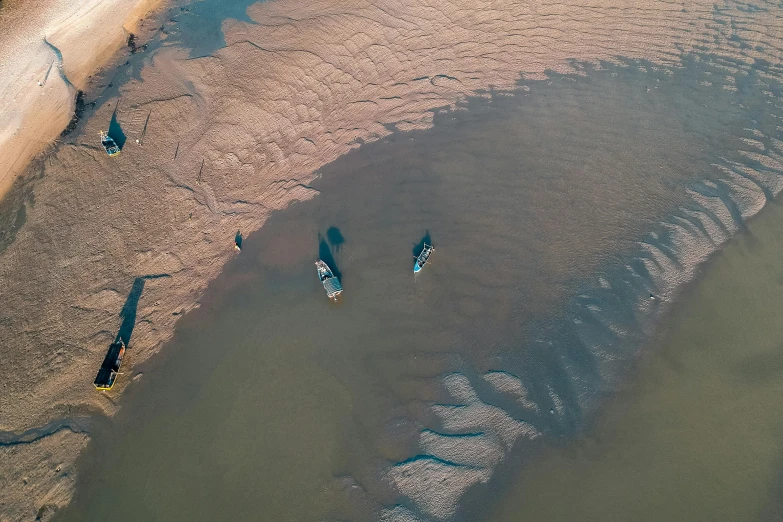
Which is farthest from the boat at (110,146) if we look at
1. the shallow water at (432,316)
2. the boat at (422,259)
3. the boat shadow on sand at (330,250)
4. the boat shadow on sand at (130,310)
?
the boat at (422,259)

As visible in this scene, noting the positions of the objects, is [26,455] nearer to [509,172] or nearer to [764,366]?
[509,172]

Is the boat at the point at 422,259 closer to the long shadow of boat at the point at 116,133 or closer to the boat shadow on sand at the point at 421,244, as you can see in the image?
the boat shadow on sand at the point at 421,244

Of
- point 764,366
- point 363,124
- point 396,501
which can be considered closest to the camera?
A: point 396,501

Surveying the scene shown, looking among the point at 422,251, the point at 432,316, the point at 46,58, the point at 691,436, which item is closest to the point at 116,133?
the point at 46,58

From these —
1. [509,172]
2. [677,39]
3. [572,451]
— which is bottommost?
[572,451]

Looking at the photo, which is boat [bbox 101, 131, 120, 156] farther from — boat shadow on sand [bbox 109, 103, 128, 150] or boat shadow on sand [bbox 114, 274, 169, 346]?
boat shadow on sand [bbox 114, 274, 169, 346]

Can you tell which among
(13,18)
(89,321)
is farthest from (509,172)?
(13,18)

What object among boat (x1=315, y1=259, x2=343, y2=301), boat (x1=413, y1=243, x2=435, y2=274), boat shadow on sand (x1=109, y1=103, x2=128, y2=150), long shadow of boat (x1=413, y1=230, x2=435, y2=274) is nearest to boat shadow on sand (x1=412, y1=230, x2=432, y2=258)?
long shadow of boat (x1=413, y1=230, x2=435, y2=274)
